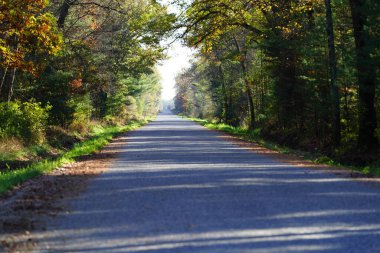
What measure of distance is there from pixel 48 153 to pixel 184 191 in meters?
11.6

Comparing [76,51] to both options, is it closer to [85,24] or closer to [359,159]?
[85,24]

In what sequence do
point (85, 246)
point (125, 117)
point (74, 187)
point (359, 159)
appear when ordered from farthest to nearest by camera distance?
point (125, 117) < point (359, 159) < point (74, 187) < point (85, 246)

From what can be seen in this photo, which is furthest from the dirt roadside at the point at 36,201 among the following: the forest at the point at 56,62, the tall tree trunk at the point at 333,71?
the tall tree trunk at the point at 333,71

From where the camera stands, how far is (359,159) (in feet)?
52.7

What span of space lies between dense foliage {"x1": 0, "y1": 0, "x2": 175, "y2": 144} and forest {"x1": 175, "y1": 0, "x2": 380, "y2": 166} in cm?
389

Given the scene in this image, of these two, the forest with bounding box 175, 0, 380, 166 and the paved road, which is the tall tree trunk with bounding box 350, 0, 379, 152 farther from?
the paved road

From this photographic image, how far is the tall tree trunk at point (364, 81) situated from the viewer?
51.8 ft

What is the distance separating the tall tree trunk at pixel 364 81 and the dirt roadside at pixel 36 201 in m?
9.15

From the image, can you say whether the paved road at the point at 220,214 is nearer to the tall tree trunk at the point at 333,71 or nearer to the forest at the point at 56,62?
the forest at the point at 56,62

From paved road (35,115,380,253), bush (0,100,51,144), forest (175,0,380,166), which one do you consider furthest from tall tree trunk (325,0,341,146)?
bush (0,100,51,144)

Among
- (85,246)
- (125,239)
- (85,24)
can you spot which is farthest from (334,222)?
(85,24)

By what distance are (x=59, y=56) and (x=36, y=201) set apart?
17.0 metres

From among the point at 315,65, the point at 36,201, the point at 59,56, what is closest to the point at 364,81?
the point at 315,65

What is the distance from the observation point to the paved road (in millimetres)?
5281
